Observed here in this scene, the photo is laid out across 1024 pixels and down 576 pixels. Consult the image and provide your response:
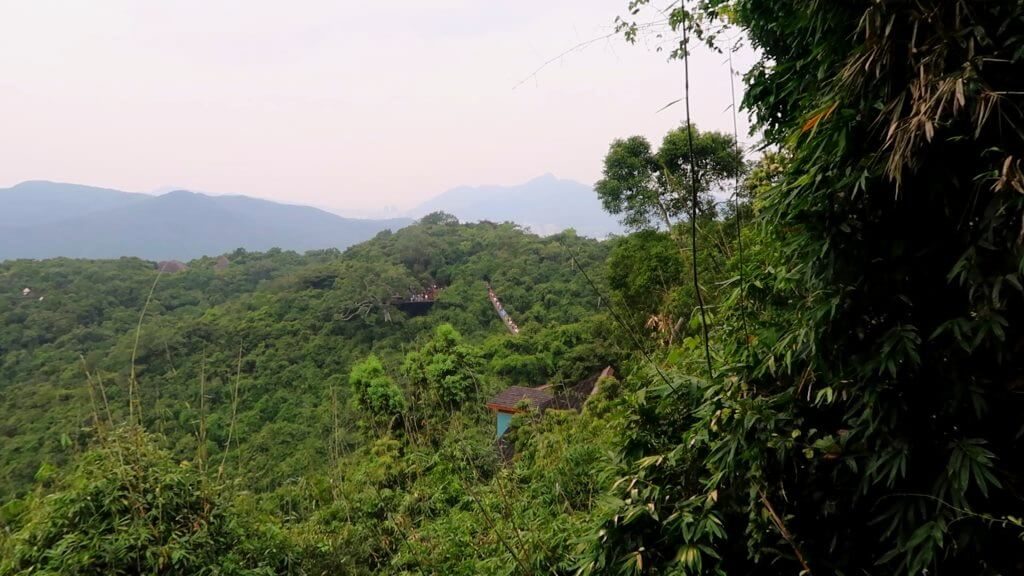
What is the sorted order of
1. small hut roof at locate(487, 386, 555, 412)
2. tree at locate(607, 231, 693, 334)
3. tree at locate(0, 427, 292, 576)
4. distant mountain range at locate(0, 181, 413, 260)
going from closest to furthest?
tree at locate(0, 427, 292, 576)
tree at locate(607, 231, 693, 334)
small hut roof at locate(487, 386, 555, 412)
distant mountain range at locate(0, 181, 413, 260)

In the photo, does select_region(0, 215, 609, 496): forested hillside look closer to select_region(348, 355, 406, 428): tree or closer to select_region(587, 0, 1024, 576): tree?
select_region(348, 355, 406, 428): tree

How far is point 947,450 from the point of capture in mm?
1181

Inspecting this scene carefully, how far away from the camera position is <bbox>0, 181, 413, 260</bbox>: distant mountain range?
54.6m

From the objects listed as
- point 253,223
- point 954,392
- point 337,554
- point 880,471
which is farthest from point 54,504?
point 253,223

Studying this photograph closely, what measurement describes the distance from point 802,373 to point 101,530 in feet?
9.85

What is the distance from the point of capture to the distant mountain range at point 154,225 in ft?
179

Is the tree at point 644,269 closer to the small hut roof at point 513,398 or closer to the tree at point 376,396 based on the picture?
the small hut roof at point 513,398

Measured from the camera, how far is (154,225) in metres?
64.8

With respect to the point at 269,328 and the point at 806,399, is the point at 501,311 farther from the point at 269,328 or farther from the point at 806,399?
the point at 806,399

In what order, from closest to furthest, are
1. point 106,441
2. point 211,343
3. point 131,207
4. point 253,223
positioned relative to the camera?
1. point 106,441
2. point 211,343
3. point 131,207
4. point 253,223

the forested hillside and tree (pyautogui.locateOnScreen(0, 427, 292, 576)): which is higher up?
tree (pyautogui.locateOnScreen(0, 427, 292, 576))

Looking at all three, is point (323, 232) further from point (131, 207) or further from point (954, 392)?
point (954, 392)

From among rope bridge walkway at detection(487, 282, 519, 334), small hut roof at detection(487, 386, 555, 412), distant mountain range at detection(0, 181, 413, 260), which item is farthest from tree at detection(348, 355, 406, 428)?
distant mountain range at detection(0, 181, 413, 260)

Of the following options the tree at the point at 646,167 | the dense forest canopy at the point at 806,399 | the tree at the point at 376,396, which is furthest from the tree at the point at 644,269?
the dense forest canopy at the point at 806,399
